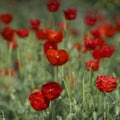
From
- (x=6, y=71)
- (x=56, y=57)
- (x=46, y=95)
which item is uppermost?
(x=56, y=57)

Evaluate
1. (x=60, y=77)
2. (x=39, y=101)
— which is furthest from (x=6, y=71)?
(x=39, y=101)

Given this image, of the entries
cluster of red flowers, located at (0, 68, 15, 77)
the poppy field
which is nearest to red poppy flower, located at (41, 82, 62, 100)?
the poppy field

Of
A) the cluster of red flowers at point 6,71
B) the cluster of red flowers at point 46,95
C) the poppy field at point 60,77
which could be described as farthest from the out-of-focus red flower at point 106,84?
the cluster of red flowers at point 6,71

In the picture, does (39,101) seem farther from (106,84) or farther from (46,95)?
(106,84)

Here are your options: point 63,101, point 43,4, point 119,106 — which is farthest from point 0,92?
point 43,4

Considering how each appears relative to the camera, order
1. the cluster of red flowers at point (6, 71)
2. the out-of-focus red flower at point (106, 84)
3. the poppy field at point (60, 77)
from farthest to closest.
Result: 1. the cluster of red flowers at point (6, 71)
2. the poppy field at point (60, 77)
3. the out-of-focus red flower at point (106, 84)

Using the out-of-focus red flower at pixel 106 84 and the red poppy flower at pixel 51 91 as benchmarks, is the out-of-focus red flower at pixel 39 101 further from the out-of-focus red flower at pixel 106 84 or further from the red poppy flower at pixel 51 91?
the out-of-focus red flower at pixel 106 84

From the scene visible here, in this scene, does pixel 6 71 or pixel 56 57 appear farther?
pixel 6 71

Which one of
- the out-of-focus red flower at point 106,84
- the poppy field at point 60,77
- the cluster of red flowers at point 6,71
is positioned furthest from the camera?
the cluster of red flowers at point 6,71

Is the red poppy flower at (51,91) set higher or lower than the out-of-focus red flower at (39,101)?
higher

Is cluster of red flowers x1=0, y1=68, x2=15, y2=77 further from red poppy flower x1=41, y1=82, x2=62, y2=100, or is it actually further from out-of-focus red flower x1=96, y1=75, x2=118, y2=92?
out-of-focus red flower x1=96, y1=75, x2=118, y2=92

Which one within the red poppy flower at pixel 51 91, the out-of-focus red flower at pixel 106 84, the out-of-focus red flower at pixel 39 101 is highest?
the out-of-focus red flower at pixel 106 84

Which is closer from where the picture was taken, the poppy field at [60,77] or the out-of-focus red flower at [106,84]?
the out-of-focus red flower at [106,84]
